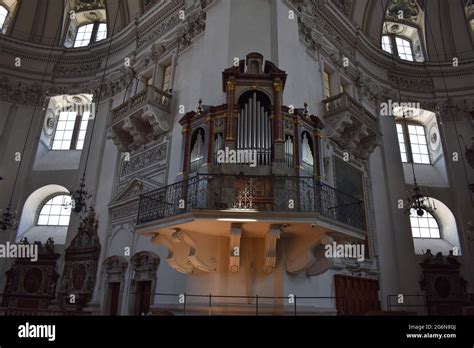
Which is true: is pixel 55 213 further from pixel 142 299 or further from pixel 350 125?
pixel 350 125

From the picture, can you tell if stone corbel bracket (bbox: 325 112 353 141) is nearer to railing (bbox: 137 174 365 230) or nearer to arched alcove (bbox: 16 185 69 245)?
railing (bbox: 137 174 365 230)

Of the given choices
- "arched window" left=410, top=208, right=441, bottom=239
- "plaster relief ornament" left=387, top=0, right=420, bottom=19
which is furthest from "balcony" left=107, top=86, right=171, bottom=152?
"plaster relief ornament" left=387, top=0, right=420, bottom=19

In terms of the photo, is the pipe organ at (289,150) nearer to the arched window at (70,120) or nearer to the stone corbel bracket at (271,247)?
the stone corbel bracket at (271,247)

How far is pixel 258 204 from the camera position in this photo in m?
6.50

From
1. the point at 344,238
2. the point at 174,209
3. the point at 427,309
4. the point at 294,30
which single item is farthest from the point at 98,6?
the point at 427,309

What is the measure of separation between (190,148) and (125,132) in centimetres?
539

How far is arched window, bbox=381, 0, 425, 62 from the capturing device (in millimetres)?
17094

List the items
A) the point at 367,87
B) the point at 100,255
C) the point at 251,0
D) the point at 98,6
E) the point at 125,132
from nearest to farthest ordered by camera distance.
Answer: the point at 251,0 < the point at 100,255 < the point at 125,132 < the point at 367,87 < the point at 98,6

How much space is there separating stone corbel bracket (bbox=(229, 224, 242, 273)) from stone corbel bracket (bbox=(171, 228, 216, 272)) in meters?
0.50

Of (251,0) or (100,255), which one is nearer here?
(251,0)

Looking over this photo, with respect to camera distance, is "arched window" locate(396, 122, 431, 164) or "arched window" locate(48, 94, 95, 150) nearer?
"arched window" locate(48, 94, 95, 150)

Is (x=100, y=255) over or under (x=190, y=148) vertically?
under

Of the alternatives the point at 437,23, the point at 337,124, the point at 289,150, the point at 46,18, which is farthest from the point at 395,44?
the point at 46,18

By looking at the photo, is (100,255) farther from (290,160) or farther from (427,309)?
(427,309)
